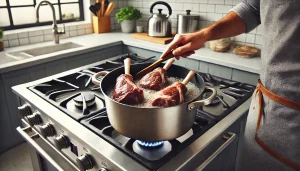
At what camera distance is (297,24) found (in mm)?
693

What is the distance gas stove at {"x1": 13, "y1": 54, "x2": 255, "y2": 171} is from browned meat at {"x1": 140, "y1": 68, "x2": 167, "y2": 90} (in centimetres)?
17

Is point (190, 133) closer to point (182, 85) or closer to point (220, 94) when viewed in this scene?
point (182, 85)

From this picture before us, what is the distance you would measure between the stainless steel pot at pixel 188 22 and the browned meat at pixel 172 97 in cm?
140

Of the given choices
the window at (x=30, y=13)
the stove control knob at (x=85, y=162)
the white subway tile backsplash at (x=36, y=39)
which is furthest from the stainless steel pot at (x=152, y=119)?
the window at (x=30, y=13)

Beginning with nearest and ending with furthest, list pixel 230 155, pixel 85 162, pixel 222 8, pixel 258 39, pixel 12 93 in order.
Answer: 1. pixel 85 162
2. pixel 230 155
3. pixel 12 93
4. pixel 258 39
5. pixel 222 8

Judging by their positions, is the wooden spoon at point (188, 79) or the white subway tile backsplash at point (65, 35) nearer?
the wooden spoon at point (188, 79)

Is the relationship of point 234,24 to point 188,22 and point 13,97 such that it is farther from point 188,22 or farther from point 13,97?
point 13,97

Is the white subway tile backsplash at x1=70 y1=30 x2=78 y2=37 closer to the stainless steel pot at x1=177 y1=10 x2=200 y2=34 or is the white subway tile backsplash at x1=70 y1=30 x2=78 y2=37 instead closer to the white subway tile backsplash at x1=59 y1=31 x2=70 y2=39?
the white subway tile backsplash at x1=59 y1=31 x2=70 y2=39

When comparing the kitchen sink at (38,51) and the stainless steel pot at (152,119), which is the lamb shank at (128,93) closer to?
the stainless steel pot at (152,119)

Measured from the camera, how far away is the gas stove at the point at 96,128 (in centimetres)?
68

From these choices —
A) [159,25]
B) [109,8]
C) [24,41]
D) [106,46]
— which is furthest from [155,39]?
[24,41]

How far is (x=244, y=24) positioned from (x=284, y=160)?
1.70 ft

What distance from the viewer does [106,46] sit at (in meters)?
2.08

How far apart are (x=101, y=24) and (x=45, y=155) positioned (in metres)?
1.71
